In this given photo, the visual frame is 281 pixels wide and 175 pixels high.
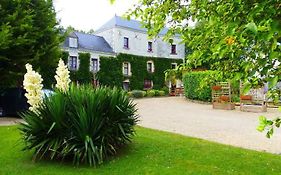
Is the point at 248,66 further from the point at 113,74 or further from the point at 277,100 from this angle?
the point at 113,74

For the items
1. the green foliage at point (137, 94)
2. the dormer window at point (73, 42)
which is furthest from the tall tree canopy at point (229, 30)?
the dormer window at point (73, 42)

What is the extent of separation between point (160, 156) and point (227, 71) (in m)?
3.72

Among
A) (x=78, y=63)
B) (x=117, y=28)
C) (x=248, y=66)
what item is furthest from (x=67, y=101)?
(x=117, y=28)

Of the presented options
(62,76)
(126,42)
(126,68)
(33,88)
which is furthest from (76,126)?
(126,42)

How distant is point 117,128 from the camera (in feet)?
23.0

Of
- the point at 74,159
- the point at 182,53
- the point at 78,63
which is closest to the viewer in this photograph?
the point at 74,159

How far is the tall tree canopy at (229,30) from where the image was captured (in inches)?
69.5

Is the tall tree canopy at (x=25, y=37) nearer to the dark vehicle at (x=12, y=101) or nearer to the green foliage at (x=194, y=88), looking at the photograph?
the dark vehicle at (x=12, y=101)

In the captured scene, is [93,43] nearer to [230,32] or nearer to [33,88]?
[33,88]

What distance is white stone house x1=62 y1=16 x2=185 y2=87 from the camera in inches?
1347

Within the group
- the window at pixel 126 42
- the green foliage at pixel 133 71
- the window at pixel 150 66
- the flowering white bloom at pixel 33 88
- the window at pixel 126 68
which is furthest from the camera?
the window at pixel 150 66

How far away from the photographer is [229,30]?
5.58ft

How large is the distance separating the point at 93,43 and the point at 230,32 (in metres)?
36.2

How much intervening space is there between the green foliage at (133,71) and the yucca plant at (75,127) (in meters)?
27.4
